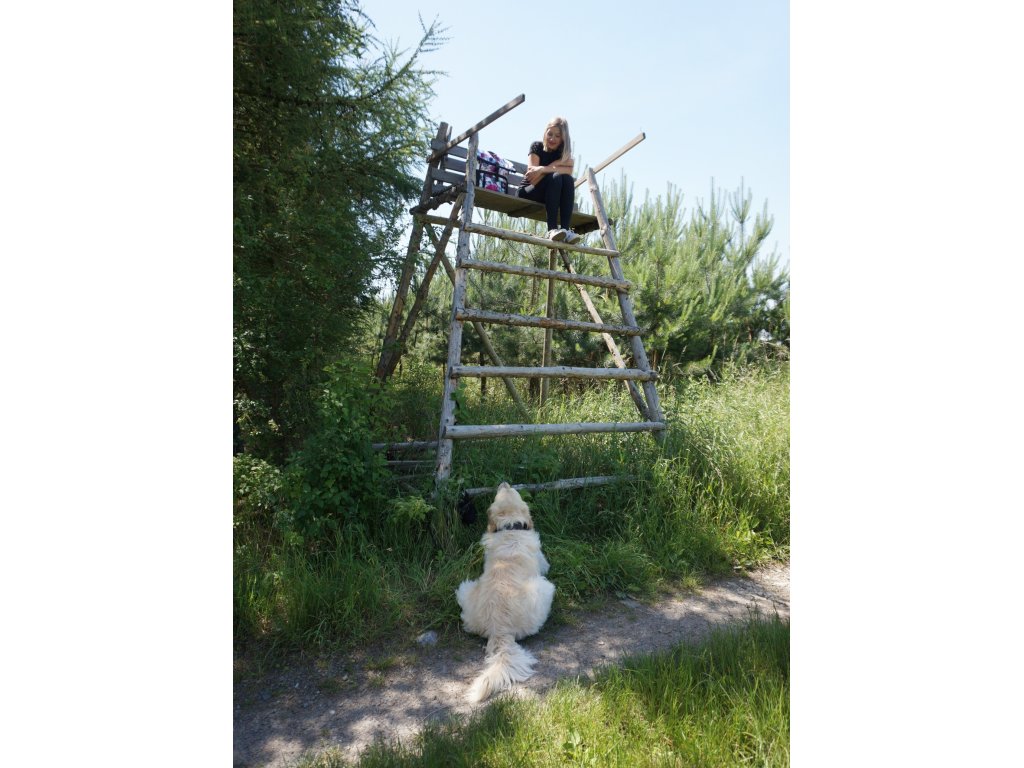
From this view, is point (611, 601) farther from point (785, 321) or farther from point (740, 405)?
point (785, 321)

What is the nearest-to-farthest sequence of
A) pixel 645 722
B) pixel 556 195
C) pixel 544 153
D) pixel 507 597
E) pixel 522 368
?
pixel 645 722 → pixel 507 597 → pixel 522 368 → pixel 556 195 → pixel 544 153

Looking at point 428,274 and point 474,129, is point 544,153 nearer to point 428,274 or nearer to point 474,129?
point 474,129

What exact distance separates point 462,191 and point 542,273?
42.1 inches

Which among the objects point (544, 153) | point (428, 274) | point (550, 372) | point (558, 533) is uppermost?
point (544, 153)

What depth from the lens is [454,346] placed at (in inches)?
139

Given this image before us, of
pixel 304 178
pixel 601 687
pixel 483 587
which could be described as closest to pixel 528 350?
pixel 304 178

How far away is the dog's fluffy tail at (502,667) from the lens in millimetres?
2005

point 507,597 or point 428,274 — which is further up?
point 428,274

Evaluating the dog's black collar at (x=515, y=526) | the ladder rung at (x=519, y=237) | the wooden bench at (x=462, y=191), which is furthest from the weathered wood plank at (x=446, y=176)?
the dog's black collar at (x=515, y=526)

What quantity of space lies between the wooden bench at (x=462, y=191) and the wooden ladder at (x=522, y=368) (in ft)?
0.44

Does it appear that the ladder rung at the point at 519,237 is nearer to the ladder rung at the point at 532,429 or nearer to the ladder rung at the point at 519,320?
the ladder rung at the point at 519,320

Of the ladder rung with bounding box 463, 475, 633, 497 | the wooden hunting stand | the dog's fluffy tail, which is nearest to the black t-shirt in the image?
the wooden hunting stand

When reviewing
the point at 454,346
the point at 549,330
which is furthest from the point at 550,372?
the point at 549,330
